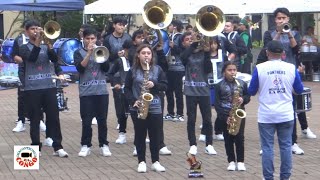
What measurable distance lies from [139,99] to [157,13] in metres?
1.68

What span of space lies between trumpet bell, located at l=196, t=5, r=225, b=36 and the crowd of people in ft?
0.54

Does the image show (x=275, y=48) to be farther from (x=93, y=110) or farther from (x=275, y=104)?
(x=93, y=110)

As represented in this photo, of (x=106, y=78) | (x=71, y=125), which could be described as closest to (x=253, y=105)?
(x=71, y=125)

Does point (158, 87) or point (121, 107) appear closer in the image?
point (158, 87)

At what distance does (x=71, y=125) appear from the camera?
49.0 ft

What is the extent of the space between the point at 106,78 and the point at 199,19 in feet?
5.46

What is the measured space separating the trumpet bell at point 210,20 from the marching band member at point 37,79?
206cm

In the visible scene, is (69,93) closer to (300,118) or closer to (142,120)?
(300,118)

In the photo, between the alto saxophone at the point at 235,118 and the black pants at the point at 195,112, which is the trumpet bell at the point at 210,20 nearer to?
the black pants at the point at 195,112

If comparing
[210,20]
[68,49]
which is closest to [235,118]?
[210,20]

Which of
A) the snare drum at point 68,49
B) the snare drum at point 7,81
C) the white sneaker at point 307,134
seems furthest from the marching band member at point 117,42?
the snare drum at point 7,81

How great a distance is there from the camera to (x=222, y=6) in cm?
2212

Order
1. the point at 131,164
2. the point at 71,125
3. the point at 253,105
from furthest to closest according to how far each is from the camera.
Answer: the point at 253,105 < the point at 71,125 < the point at 131,164

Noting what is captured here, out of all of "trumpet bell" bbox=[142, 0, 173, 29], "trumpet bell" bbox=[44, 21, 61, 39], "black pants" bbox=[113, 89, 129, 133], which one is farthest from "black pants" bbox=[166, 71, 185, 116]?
"trumpet bell" bbox=[44, 21, 61, 39]
